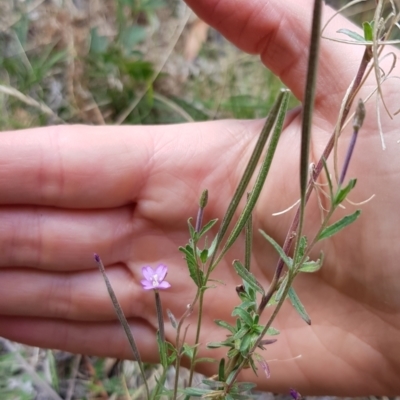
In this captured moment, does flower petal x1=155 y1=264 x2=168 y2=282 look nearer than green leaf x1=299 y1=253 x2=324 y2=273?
No

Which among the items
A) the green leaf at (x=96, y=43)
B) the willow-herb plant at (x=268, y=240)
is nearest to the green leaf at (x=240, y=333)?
the willow-herb plant at (x=268, y=240)

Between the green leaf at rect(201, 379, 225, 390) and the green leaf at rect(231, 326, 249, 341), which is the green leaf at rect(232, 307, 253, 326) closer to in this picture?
the green leaf at rect(231, 326, 249, 341)

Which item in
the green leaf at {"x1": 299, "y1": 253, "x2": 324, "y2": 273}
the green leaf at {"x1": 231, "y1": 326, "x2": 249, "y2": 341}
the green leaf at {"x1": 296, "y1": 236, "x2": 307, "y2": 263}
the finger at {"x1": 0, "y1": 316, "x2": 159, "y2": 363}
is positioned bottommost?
the finger at {"x1": 0, "y1": 316, "x2": 159, "y2": 363}

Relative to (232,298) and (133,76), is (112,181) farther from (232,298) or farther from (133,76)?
(133,76)

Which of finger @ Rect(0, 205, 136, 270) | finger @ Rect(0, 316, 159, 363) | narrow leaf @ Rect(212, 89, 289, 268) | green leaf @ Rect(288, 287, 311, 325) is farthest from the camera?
finger @ Rect(0, 316, 159, 363)

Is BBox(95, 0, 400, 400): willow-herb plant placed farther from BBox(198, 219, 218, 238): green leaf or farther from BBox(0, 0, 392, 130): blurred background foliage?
BBox(0, 0, 392, 130): blurred background foliage

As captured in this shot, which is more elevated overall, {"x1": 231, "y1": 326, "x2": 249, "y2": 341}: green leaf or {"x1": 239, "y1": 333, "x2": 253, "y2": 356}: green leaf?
{"x1": 231, "y1": 326, "x2": 249, "y2": 341}: green leaf

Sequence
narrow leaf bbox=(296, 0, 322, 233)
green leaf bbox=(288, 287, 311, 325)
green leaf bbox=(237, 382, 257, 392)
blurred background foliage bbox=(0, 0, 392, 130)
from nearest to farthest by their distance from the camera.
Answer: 1. narrow leaf bbox=(296, 0, 322, 233)
2. green leaf bbox=(288, 287, 311, 325)
3. green leaf bbox=(237, 382, 257, 392)
4. blurred background foliage bbox=(0, 0, 392, 130)

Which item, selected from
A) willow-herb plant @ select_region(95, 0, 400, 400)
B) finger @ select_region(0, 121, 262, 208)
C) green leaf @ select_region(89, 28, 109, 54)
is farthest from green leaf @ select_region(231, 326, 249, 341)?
green leaf @ select_region(89, 28, 109, 54)
